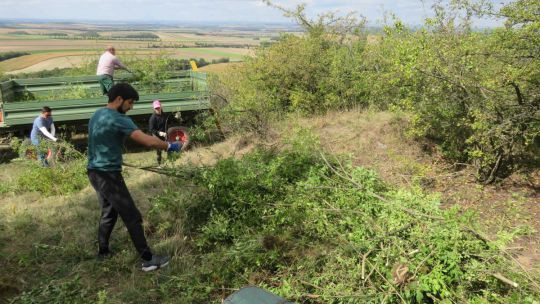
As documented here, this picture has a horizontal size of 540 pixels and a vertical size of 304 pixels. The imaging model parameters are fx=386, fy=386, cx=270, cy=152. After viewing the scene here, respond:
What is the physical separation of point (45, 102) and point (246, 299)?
24.3 feet

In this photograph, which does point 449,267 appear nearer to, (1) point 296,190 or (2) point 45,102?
(1) point 296,190

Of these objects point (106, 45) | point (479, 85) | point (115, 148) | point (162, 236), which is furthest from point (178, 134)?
point (106, 45)

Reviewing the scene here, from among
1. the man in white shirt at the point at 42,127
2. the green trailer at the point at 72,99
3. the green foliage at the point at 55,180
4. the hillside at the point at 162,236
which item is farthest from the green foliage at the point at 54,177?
→ the green trailer at the point at 72,99

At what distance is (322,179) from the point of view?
4.98 metres

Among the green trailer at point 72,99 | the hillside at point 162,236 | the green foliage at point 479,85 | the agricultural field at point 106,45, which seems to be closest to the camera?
the hillside at point 162,236

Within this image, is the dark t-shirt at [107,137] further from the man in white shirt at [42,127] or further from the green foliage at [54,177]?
the man in white shirt at [42,127]

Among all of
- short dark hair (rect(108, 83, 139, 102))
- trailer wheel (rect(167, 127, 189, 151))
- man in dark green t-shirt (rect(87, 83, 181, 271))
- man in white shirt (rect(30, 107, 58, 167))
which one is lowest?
trailer wheel (rect(167, 127, 189, 151))

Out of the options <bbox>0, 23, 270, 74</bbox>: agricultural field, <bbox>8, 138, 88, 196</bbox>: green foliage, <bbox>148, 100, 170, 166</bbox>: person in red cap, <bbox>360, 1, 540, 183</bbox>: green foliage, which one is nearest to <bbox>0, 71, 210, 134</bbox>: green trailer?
<bbox>148, 100, 170, 166</bbox>: person in red cap

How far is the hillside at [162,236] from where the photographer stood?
354cm

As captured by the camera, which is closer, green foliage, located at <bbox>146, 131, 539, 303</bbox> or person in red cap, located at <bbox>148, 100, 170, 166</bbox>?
green foliage, located at <bbox>146, 131, 539, 303</bbox>

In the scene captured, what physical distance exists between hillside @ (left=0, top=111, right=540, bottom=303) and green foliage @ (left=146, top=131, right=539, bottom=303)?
1.4 inches

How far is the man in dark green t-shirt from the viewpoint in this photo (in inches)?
140

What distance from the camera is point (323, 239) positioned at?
397 cm

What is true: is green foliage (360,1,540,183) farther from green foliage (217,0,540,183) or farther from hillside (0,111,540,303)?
hillside (0,111,540,303)
